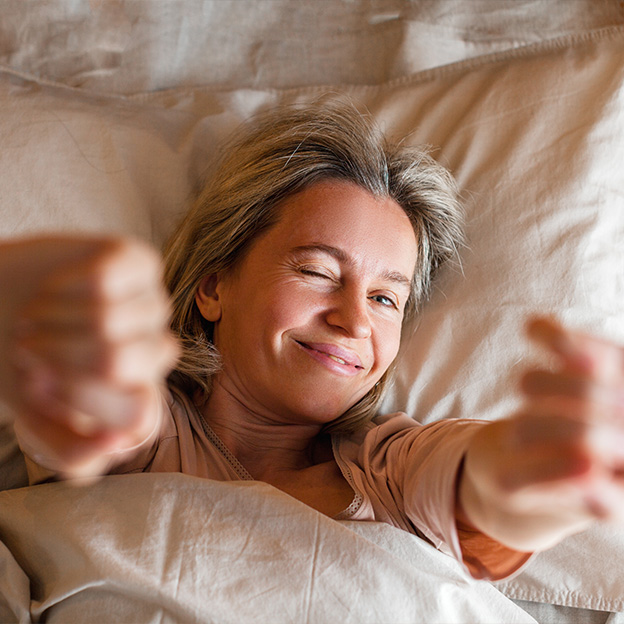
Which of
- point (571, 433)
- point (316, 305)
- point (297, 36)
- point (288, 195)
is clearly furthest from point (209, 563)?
point (297, 36)

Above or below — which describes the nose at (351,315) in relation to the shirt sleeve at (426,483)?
above

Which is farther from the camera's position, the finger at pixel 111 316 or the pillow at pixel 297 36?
the pillow at pixel 297 36

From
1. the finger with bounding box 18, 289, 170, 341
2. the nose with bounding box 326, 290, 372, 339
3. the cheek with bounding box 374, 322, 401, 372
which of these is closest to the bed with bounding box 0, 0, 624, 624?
the cheek with bounding box 374, 322, 401, 372

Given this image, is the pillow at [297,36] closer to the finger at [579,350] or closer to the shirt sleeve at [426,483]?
the shirt sleeve at [426,483]

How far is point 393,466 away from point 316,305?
270 millimetres

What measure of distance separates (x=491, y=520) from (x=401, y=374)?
58cm

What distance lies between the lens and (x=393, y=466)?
103cm

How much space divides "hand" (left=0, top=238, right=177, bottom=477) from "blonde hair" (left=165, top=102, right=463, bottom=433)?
64cm

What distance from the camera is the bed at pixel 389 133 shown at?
0.86 metres

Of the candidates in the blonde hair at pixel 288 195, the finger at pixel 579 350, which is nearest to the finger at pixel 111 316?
the finger at pixel 579 350

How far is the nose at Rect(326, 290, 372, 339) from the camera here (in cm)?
103

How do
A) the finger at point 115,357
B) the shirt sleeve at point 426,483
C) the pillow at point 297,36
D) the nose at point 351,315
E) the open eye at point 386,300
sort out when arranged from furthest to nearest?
1. the pillow at point 297,36
2. the open eye at point 386,300
3. the nose at point 351,315
4. the shirt sleeve at point 426,483
5. the finger at point 115,357

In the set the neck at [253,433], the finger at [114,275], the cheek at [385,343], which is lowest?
the neck at [253,433]

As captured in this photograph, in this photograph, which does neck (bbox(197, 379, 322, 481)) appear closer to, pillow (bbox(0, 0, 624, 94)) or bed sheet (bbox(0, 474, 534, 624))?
bed sheet (bbox(0, 474, 534, 624))
